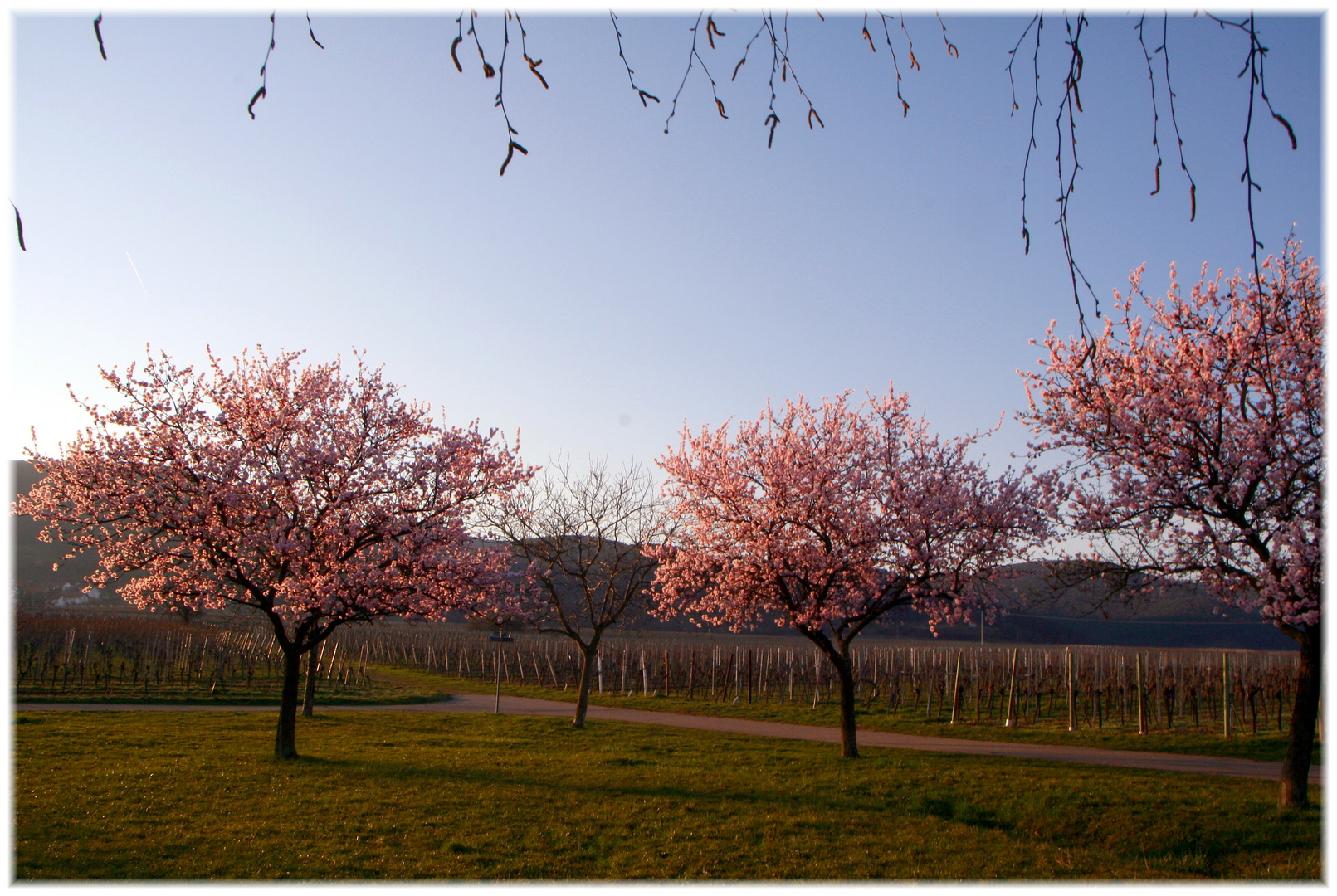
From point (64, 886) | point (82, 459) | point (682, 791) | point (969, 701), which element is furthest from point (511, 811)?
point (969, 701)

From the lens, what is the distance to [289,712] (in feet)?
47.4

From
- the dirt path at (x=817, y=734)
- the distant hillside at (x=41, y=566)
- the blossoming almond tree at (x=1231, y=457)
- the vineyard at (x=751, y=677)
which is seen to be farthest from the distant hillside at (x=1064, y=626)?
the blossoming almond tree at (x=1231, y=457)

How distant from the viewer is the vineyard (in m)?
23.9

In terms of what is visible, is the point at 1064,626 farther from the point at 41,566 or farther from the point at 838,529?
the point at 41,566

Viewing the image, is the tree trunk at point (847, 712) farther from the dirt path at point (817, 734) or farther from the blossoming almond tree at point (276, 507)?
the blossoming almond tree at point (276, 507)

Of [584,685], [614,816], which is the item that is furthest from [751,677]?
[614,816]

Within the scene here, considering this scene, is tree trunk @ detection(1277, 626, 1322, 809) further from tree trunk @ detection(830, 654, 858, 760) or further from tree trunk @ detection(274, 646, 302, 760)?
tree trunk @ detection(274, 646, 302, 760)

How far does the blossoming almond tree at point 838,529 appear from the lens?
14.6 meters

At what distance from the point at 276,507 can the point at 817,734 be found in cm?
1306

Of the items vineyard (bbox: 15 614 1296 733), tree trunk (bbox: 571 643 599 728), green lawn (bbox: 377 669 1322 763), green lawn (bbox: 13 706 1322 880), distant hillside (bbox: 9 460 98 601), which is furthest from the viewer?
distant hillside (bbox: 9 460 98 601)

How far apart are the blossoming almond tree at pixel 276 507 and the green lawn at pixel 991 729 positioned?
39.8 ft

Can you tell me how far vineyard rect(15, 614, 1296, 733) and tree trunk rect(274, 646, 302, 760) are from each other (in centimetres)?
1260

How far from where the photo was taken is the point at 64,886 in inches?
288

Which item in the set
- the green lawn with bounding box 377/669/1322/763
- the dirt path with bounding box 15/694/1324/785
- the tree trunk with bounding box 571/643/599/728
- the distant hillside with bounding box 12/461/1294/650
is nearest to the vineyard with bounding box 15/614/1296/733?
the green lawn with bounding box 377/669/1322/763
